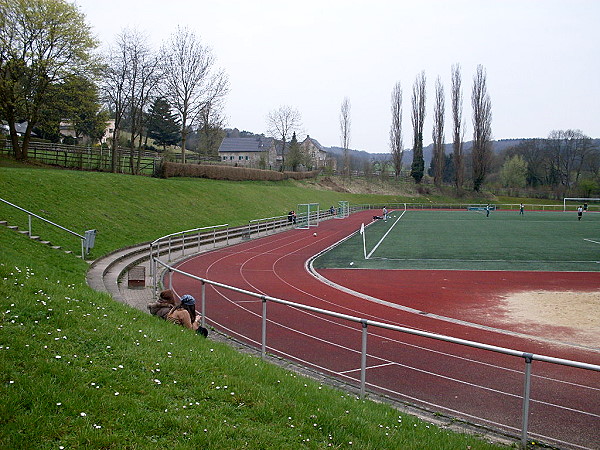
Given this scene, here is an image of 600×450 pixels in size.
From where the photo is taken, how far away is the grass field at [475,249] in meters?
24.9

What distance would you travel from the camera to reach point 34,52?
113 ft

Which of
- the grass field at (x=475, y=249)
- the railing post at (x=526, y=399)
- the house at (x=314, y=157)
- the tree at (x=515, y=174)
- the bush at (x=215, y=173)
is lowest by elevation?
the grass field at (x=475, y=249)

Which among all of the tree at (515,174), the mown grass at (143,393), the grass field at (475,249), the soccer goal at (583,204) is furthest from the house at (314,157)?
the mown grass at (143,393)

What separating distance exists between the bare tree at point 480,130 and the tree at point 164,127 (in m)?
51.5

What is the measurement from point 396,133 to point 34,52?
73002 mm

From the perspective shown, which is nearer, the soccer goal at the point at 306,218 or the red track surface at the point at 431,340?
the red track surface at the point at 431,340

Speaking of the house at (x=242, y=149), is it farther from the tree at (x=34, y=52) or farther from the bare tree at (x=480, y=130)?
the tree at (x=34, y=52)

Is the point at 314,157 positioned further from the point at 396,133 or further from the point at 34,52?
the point at 34,52

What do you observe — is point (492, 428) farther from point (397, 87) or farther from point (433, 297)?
point (397, 87)

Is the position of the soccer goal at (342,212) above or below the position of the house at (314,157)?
below

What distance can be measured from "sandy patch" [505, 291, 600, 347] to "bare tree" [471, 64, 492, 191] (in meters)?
75.7

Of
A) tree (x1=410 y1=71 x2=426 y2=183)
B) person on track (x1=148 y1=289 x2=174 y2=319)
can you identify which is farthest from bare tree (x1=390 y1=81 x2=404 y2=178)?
person on track (x1=148 y1=289 x2=174 y2=319)

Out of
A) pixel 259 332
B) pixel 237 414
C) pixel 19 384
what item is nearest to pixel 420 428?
pixel 237 414

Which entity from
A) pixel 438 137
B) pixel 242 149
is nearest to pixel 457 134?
pixel 438 137
